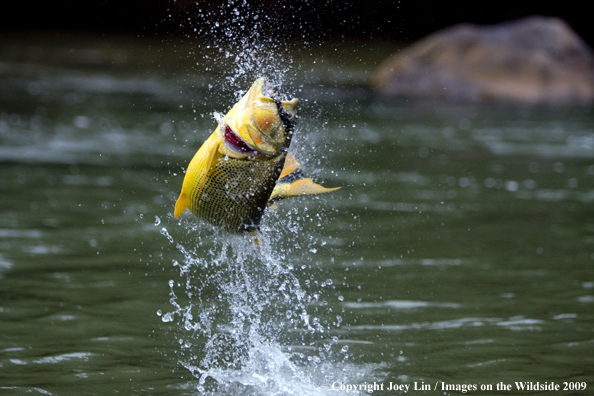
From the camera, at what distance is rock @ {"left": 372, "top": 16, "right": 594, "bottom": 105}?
799 inches

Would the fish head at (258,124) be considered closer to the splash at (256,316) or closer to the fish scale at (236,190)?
the fish scale at (236,190)

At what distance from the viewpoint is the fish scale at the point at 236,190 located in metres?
3.85

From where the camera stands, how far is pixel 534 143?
Answer: 550 inches

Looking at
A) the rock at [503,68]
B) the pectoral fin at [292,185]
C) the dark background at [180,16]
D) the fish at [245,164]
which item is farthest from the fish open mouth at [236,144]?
the dark background at [180,16]

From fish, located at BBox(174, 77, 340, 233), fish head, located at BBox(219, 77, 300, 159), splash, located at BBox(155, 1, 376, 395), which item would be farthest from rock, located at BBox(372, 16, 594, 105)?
fish head, located at BBox(219, 77, 300, 159)

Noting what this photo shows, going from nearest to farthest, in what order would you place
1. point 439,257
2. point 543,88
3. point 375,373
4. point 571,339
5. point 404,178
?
1. point 375,373
2. point 571,339
3. point 439,257
4. point 404,178
5. point 543,88

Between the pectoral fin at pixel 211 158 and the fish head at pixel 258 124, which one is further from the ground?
the fish head at pixel 258 124

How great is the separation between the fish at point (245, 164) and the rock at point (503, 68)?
56.9 feet

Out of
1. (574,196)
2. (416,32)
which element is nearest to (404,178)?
(574,196)

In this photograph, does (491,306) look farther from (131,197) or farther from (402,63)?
(402,63)

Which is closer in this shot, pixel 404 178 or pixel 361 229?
pixel 361 229

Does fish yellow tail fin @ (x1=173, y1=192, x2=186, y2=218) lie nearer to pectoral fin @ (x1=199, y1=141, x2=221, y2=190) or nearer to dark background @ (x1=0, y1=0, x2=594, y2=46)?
pectoral fin @ (x1=199, y1=141, x2=221, y2=190)

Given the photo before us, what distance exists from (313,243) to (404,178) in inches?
136

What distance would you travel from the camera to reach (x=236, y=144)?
378 centimetres
